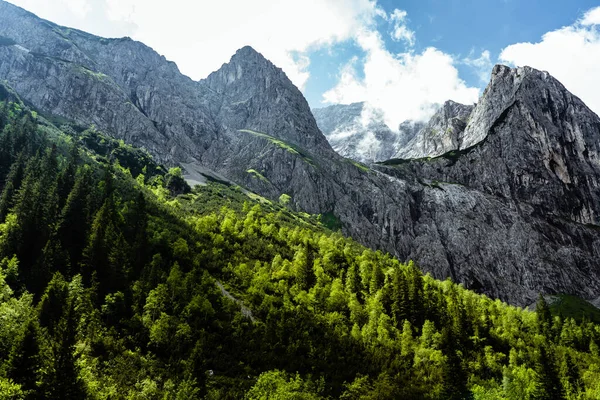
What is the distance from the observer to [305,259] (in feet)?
418

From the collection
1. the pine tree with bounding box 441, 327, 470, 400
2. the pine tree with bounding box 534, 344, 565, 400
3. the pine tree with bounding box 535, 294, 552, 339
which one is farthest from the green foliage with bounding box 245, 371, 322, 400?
the pine tree with bounding box 535, 294, 552, 339

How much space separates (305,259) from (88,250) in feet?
202

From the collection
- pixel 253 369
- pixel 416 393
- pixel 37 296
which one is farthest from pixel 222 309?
pixel 416 393

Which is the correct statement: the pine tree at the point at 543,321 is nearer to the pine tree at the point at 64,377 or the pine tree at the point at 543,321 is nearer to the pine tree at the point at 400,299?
the pine tree at the point at 400,299

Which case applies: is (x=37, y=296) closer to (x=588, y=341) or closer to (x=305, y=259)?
(x=305, y=259)

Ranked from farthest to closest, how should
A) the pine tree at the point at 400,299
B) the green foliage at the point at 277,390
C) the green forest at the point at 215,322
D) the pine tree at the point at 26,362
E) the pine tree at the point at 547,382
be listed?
the pine tree at the point at 400,299
the pine tree at the point at 547,382
the green forest at the point at 215,322
the green foliage at the point at 277,390
the pine tree at the point at 26,362

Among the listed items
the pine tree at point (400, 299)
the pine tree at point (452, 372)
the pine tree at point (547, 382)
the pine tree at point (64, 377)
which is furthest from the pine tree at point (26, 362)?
the pine tree at point (547, 382)

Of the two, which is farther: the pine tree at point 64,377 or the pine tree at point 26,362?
the pine tree at point 26,362

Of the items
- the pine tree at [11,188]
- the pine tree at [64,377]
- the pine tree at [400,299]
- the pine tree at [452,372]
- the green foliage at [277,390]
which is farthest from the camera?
the pine tree at [11,188]

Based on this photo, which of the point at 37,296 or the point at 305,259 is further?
the point at 305,259

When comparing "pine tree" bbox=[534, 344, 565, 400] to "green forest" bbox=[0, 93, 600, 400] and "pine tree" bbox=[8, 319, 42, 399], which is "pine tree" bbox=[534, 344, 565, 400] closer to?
"green forest" bbox=[0, 93, 600, 400]

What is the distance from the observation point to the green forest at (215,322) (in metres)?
60.6

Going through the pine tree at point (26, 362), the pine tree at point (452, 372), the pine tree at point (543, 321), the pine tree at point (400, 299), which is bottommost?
the pine tree at point (26, 362)

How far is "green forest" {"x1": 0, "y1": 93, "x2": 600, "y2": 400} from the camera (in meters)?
60.6
